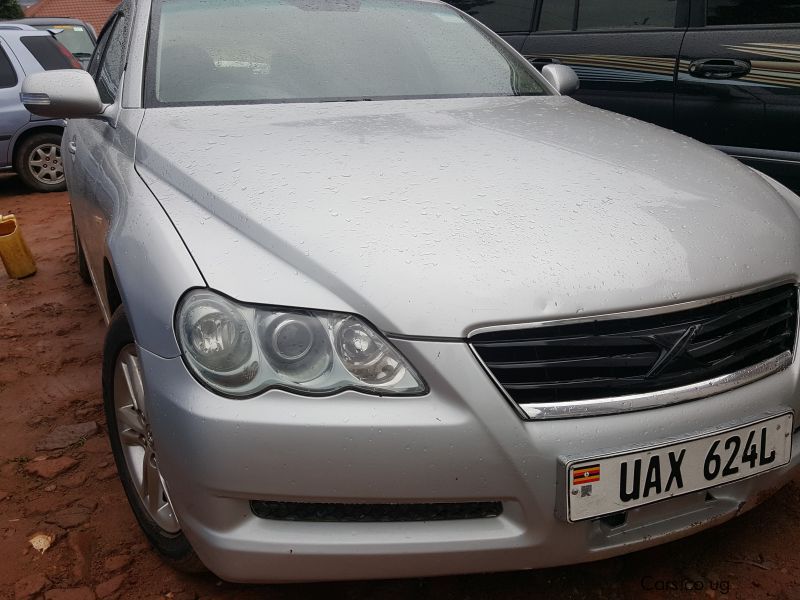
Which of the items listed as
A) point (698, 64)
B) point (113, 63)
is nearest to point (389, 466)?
point (113, 63)

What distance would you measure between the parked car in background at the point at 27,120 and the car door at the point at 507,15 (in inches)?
172

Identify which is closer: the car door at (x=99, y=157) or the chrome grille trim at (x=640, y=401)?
the chrome grille trim at (x=640, y=401)

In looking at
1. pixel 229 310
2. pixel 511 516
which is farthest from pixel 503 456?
pixel 229 310

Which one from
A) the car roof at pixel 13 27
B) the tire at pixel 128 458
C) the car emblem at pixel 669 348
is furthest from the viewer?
the car roof at pixel 13 27

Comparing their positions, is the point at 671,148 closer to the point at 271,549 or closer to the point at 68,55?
the point at 271,549

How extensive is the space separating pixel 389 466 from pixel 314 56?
1658mm

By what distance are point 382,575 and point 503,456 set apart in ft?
1.15

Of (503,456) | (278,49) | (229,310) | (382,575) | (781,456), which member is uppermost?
(278,49)

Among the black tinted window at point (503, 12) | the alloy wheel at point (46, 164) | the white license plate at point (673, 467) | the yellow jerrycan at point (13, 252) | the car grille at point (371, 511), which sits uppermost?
the black tinted window at point (503, 12)

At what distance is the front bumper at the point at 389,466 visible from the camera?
1422 millimetres

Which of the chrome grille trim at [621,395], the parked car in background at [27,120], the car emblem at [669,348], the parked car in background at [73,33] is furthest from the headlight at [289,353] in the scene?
the parked car in background at [73,33]

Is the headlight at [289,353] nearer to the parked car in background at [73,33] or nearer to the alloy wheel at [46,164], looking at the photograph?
the alloy wheel at [46,164]

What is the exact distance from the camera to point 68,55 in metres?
7.81

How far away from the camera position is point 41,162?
297 inches
